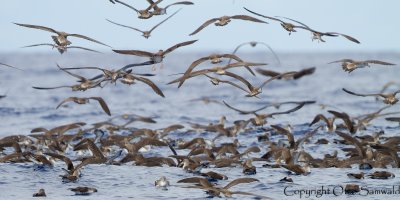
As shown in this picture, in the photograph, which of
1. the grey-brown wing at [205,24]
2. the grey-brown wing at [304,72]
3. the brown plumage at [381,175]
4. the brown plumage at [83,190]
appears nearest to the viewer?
the grey-brown wing at [304,72]

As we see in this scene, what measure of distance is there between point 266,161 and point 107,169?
349 centimetres

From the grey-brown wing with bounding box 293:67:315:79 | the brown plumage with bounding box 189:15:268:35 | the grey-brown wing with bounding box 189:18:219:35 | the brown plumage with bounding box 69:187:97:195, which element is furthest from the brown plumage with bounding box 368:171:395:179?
the brown plumage with bounding box 69:187:97:195

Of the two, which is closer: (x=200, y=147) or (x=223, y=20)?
(x=223, y=20)

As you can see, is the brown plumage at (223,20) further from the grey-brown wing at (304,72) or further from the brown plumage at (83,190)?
the brown plumage at (83,190)

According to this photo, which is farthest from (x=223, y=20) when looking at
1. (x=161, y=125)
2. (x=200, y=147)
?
(x=161, y=125)

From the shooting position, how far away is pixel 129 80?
53.5 feet

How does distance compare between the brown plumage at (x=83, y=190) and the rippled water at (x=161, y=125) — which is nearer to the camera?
the brown plumage at (x=83, y=190)

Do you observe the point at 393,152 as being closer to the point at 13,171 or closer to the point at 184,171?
the point at 184,171

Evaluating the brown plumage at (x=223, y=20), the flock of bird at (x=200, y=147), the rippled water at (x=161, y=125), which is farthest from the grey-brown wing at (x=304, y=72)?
the rippled water at (x=161, y=125)

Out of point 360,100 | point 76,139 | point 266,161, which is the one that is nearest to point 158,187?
point 266,161

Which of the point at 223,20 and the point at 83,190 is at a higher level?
the point at 223,20

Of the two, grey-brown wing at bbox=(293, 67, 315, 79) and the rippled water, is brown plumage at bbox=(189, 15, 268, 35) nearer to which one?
grey-brown wing at bbox=(293, 67, 315, 79)

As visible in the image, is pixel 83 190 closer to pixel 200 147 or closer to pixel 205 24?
pixel 205 24

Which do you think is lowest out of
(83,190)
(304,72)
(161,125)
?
(83,190)
